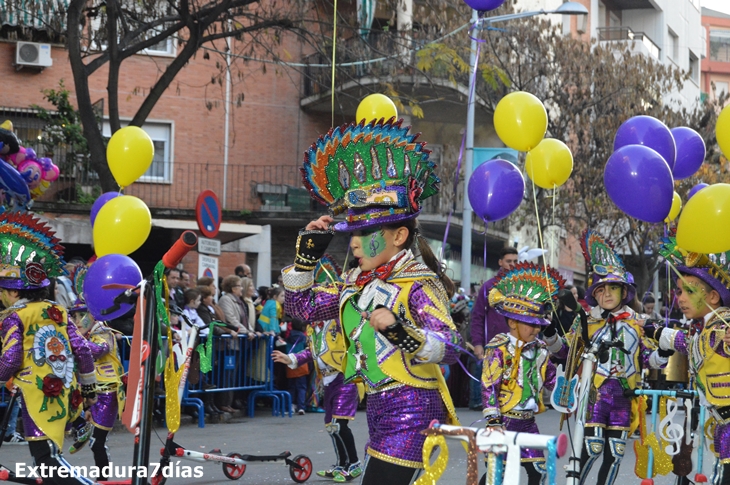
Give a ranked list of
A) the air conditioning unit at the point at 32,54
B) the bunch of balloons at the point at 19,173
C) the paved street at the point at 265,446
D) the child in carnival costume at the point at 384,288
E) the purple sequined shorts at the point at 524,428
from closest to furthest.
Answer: the child in carnival costume at the point at 384,288
the purple sequined shorts at the point at 524,428
the paved street at the point at 265,446
the bunch of balloons at the point at 19,173
the air conditioning unit at the point at 32,54

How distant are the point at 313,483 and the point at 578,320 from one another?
3.03 meters

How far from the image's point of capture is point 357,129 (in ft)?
16.9

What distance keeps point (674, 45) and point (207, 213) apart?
116ft

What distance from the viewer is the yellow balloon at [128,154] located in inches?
381

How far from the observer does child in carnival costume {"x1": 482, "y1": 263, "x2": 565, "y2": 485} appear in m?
6.97

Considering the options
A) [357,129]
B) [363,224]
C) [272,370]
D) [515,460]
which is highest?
[357,129]

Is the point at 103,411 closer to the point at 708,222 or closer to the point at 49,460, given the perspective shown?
the point at 49,460

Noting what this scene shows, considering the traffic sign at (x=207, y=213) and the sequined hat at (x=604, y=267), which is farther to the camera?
the traffic sign at (x=207, y=213)

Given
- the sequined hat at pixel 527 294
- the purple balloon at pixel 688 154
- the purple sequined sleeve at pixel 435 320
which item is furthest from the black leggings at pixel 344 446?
the purple sequined sleeve at pixel 435 320

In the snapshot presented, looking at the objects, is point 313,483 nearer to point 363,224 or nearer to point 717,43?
point 363,224

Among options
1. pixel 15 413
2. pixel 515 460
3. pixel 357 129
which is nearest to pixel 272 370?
pixel 15 413

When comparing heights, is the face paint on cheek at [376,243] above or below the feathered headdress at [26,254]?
above

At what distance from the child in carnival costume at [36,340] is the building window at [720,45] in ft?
211

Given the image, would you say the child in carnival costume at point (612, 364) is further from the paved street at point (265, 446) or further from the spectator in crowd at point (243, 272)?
the spectator in crowd at point (243, 272)
